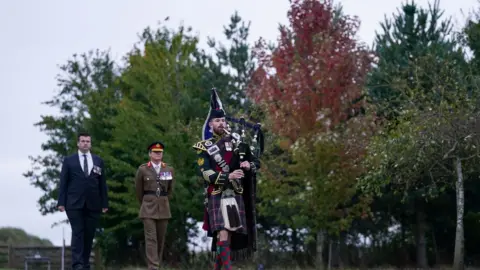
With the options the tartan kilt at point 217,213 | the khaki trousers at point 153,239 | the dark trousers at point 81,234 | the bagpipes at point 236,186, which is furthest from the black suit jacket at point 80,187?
the tartan kilt at point 217,213

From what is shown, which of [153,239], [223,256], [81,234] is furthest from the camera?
[153,239]

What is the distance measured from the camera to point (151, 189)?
15.7m

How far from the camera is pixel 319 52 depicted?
2730cm

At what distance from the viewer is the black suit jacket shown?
15031mm

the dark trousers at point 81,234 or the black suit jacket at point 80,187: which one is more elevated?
the black suit jacket at point 80,187

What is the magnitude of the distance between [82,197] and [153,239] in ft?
4.43

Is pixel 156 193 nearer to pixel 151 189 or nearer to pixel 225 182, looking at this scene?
pixel 151 189

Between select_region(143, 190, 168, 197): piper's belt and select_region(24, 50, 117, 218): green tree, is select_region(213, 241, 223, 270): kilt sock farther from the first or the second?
select_region(24, 50, 117, 218): green tree

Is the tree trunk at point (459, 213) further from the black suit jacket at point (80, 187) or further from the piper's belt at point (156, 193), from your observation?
the black suit jacket at point (80, 187)

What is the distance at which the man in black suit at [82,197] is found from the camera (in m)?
14.9

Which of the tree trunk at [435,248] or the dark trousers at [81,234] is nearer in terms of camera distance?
the dark trousers at [81,234]

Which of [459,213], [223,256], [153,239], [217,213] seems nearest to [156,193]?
[153,239]

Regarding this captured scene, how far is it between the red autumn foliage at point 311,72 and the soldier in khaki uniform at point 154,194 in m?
10.5

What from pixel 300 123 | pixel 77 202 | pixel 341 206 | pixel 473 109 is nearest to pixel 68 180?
pixel 77 202
